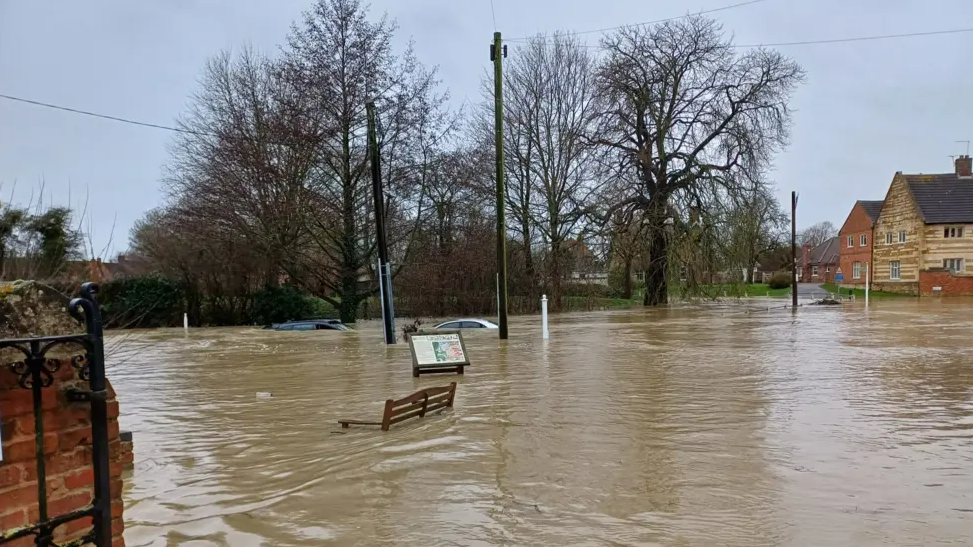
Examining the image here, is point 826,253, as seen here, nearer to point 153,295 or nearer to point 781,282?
point 781,282

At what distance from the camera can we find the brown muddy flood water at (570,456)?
495 cm

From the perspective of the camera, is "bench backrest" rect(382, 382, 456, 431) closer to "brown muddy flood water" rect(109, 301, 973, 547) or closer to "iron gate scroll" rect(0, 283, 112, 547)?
"brown muddy flood water" rect(109, 301, 973, 547)

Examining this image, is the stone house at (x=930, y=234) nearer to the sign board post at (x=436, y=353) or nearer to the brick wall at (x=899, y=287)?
the brick wall at (x=899, y=287)

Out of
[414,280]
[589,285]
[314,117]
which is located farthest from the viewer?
[589,285]

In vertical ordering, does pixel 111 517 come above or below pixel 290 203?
below

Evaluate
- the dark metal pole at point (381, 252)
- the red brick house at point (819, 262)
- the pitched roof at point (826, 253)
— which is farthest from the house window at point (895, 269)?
the dark metal pole at point (381, 252)

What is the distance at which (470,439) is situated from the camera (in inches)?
299

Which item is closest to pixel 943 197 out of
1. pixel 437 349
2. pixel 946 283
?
pixel 946 283

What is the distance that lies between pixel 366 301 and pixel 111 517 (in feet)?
110

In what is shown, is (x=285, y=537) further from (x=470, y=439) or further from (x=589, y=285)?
(x=589, y=285)

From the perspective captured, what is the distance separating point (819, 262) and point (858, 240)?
103ft

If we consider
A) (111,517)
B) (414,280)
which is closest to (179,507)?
(111,517)

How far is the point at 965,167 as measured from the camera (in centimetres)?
→ 5169

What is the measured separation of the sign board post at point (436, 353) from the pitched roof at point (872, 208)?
56312mm
